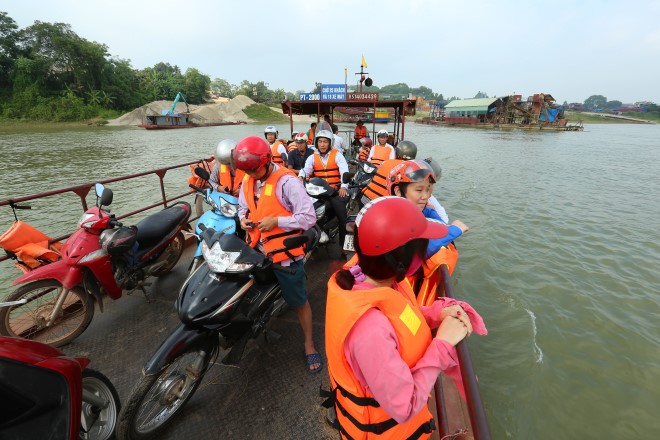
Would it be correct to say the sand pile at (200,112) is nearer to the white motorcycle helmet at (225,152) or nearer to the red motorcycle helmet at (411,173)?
the white motorcycle helmet at (225,152)

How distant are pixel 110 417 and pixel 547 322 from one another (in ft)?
18.3

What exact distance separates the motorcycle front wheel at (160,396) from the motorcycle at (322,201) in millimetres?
2316

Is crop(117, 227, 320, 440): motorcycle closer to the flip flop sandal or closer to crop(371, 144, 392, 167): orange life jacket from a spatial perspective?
the flip flop sandal

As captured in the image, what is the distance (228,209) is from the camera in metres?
3.50

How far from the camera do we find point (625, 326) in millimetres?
4711

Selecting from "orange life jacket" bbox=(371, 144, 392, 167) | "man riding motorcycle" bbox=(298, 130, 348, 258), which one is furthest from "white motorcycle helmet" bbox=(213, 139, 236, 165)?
"orange life jacket" bbox=(371, 144, 392, 167)

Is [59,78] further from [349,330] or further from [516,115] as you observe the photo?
[516,115]

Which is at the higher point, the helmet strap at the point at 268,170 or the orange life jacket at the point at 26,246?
the helmet strap at the point at 268,170

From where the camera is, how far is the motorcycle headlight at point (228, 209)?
11.5 feet

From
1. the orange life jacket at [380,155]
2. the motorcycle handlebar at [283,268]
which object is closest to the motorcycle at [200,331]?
the motorcycle handlebar at [283,268]

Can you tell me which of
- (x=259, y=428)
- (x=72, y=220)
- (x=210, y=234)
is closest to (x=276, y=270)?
(x=210, y=234)

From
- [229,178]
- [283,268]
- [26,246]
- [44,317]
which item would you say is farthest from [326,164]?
[44,317]

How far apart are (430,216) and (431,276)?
0.70 metres

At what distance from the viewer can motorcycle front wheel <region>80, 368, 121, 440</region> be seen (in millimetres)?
1828
